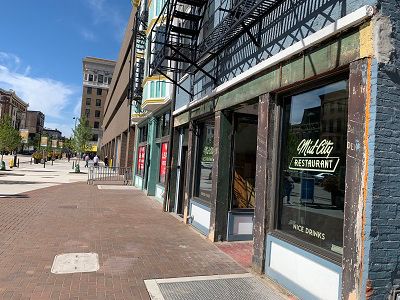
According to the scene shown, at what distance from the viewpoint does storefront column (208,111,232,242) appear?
7.96 metres

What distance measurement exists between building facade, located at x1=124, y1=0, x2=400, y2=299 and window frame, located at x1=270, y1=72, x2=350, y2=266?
0.6 inches

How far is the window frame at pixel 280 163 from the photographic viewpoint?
4512 mm

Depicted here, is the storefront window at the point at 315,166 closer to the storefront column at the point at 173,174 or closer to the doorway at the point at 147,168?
the storefront column at the point at 173,174

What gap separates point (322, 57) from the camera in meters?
4.69

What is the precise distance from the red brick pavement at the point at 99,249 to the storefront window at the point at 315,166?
1594mm

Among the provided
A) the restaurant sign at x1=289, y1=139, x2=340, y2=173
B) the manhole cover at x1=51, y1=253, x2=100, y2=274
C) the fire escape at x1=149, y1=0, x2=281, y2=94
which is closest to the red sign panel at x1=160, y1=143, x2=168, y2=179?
the fire escape at x1=149, y1=0, x2=281, y2=94

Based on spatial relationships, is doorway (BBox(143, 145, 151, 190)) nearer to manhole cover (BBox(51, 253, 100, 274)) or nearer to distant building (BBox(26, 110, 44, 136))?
manhole cover (BBox(51, 253, 100, 274))

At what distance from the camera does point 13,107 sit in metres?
112

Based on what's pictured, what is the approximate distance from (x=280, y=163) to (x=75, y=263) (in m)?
3.75

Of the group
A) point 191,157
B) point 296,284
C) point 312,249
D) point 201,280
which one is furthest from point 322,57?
point 191,157

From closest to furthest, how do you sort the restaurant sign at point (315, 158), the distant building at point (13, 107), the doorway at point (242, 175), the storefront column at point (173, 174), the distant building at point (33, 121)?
the restaurant sign at point (315, 158), the doorway at point (242, 175), the storefront column at point (173, 174), the distant building at point (13, 107), the distant building at point (33, 121)

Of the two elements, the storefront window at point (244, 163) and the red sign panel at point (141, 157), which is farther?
the red sign panel at point (141, 157)

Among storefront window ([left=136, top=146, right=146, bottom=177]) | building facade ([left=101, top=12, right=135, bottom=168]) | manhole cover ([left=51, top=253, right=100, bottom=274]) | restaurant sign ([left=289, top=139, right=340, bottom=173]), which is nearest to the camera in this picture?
restaurant sign ([left=289, top=139, right=340, bottom=173])

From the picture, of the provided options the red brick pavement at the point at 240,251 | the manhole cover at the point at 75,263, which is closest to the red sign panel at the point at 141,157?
the red brick pavement at the point at 240,251
